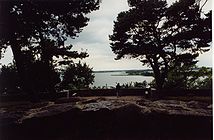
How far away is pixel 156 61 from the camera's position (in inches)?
582

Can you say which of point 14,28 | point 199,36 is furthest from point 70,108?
point 199,36

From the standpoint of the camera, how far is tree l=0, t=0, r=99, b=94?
869cm

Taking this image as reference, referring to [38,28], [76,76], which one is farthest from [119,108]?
[76,76]

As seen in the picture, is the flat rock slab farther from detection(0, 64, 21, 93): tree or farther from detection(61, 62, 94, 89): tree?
detection(61, 62, 94, 89): tree

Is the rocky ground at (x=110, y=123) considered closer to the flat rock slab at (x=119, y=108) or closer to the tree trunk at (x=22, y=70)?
the flat rock slab at (x=119, y=108)

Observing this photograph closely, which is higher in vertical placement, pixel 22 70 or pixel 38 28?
pixel 38 28

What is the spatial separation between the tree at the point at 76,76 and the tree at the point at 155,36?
1.53 metres

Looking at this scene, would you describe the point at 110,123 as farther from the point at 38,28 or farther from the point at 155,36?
the point at 155,36

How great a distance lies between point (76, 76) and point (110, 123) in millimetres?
7650

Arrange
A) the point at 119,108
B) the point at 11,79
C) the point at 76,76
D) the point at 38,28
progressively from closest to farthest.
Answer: the point at 119,108 → the point at 38,28 → the point at 11,79 → the point at 76,76

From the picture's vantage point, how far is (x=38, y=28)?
30.0 feet

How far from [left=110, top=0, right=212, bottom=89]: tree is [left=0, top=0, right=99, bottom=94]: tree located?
322 cm

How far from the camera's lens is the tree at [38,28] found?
8.69 m

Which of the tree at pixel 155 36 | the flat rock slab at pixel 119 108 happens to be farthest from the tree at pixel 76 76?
the flat rock slab at pixel 119 108
